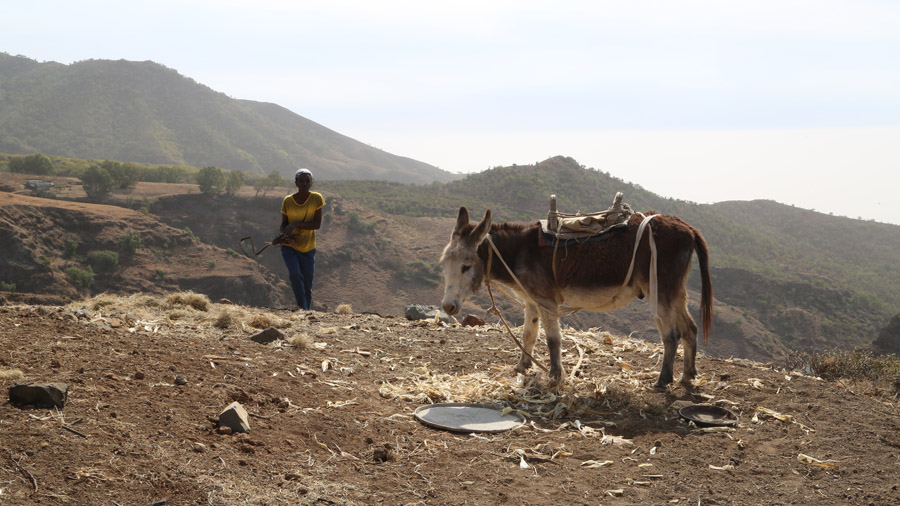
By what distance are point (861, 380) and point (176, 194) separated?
4644cm

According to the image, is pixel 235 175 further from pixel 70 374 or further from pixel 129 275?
pixel 70 374

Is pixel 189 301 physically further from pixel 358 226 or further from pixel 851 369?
pixel 358 226

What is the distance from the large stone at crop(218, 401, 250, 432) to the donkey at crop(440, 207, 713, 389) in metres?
2.52

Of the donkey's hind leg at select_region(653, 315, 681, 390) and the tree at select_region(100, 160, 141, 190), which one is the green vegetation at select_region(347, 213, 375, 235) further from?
the donkey's hind leg at select_region(653, 315, 681, 390)

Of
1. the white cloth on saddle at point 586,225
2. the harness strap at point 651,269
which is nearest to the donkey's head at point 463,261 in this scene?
the white cloth on saddle at point 586,225

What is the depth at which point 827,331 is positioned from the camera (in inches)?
1607

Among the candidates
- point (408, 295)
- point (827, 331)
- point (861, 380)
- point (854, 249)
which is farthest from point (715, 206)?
point (861, 380)

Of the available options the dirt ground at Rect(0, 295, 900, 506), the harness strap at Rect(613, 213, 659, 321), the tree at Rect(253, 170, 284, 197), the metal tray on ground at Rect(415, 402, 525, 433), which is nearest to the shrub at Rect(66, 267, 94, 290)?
the tree at Rect(253, 170, 284, 197)

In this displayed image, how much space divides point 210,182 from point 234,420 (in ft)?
152

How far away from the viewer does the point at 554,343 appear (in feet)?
24.2

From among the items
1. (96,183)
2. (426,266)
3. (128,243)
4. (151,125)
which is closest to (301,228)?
(128,243)

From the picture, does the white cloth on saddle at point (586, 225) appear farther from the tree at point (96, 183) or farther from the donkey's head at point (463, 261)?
the tree at point (96, 183)

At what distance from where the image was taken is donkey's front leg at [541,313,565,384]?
733 centimetres

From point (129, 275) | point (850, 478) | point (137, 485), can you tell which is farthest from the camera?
point (129, 275)
